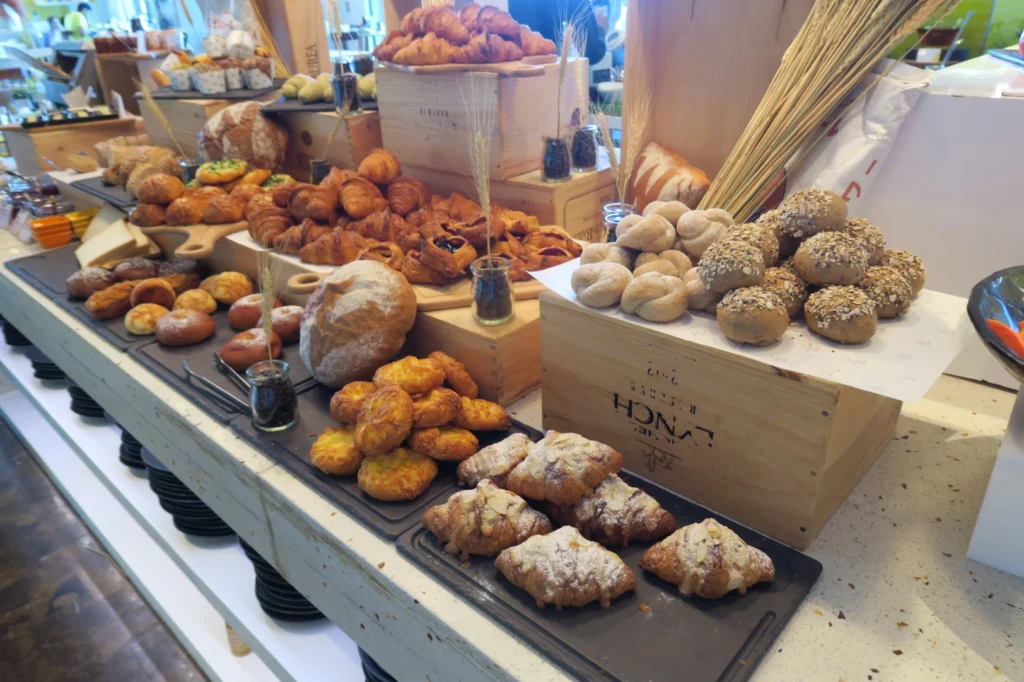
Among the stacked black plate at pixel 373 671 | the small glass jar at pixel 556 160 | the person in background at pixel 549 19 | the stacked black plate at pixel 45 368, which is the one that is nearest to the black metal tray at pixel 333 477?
the stacked black plate at pixel 373 671

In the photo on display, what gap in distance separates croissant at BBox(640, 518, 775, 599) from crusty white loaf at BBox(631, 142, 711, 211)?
0.92 m

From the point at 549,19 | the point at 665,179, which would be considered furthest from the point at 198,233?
the point at 549,19

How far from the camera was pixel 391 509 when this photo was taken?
4.42 ft

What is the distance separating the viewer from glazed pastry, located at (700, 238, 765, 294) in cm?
115

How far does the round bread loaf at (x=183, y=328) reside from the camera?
203 centimetres

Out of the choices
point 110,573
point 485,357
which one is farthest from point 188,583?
point 485,357

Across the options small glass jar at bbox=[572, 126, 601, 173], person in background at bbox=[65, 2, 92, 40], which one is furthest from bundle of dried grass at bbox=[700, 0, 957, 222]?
person in background at bbox=[65, 2, 92, 40]

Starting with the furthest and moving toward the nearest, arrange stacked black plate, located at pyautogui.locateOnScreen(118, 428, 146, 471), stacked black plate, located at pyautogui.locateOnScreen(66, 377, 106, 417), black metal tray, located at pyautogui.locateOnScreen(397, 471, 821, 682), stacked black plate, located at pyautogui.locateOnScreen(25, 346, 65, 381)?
stacked black plate, located at pyautogui.locateOnScreen(25, 346, 65, 381), stacked black plate, located at pyautogui.locateOnScreen(66, 377, 106, 417), stacked black plate, located at pyautogui.locateOnScreen(118, 428, 146, 471), black metal tray, located at pyautogui.locateOnScreen(397, 471, 821, 682)

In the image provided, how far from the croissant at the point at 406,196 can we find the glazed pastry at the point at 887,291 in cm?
146

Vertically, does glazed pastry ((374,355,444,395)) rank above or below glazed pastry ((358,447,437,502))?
above

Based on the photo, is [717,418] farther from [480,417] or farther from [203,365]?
[203,365]

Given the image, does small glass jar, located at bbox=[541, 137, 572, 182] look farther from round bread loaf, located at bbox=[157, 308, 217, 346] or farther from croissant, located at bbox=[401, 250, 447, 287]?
round bread loaf, located at bbox=[157, 308, 217, 346]

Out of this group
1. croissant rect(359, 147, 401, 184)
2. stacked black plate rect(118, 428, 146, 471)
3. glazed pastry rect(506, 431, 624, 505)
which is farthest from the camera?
stacked black plate rect(118, 428, 146, 471)

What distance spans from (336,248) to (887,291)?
155 centimetres
